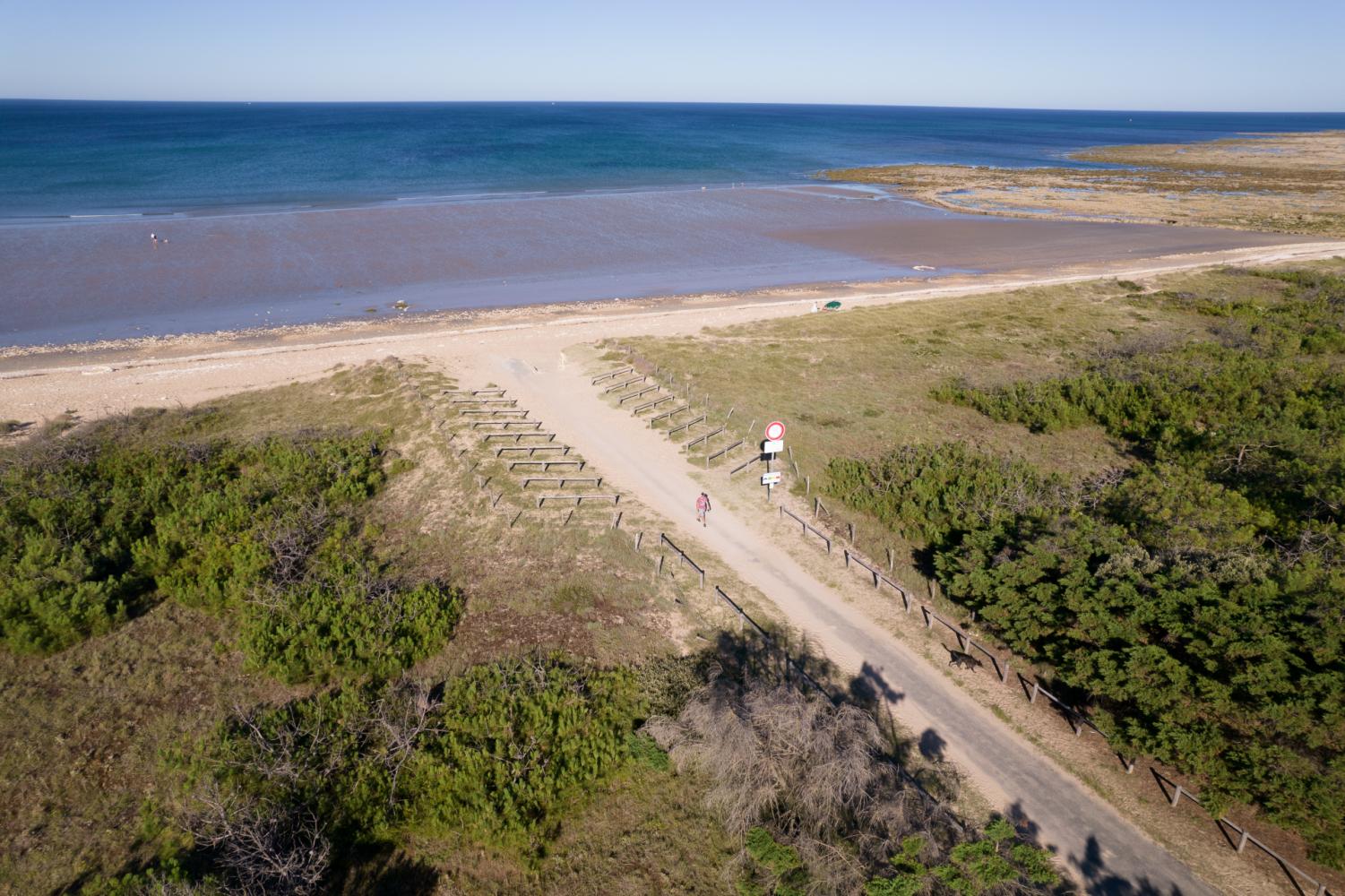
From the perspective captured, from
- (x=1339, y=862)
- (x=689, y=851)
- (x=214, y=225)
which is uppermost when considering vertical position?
(x=214, y=225)

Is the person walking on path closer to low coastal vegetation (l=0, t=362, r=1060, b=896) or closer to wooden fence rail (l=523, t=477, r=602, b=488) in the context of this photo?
low coastal vegetation (l=0, t=362, r=1060, b=896)

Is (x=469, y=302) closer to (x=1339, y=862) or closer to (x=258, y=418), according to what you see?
(x=258, y=418)

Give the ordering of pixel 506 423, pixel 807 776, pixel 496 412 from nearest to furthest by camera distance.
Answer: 1. pixel 807 776
2. pixel 506 423
3. pixel 496 412

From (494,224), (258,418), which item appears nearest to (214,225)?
(494,224)

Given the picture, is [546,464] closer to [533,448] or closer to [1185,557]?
[533,448]

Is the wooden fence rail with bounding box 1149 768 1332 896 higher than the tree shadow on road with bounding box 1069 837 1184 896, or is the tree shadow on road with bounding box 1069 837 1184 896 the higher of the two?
the wooden fence rail with bounding box 1149 768 1332 896

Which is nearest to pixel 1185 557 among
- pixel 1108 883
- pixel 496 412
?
pixel 1108 883

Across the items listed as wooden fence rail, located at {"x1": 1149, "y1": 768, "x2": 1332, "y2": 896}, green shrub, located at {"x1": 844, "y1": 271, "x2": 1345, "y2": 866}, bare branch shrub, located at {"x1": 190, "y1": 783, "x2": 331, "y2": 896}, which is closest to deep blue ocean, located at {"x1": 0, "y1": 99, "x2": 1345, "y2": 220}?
green shrub, located at {"x1": 844, "y1": 271, "x2": 1345, "y2": 866}
